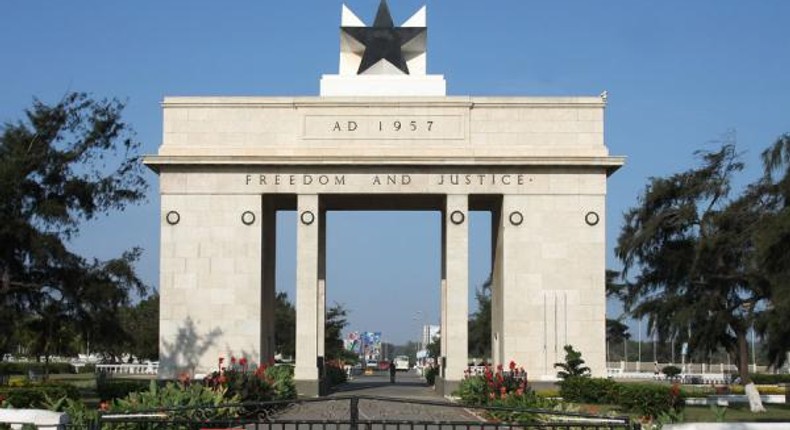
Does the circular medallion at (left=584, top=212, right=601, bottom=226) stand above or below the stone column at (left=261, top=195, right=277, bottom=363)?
above

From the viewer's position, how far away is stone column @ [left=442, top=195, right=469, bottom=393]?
42.5 meters

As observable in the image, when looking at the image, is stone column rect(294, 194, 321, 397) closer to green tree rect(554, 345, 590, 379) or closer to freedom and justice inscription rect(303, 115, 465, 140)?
freedom and justice inscription rect(303, 115, 465, 140)

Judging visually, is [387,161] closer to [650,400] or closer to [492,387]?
[492,387]

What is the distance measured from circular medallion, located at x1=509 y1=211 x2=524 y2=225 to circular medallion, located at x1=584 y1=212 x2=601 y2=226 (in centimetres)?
241

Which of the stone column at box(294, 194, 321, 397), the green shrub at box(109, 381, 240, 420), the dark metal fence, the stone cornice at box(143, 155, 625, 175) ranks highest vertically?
the stone cornice at box(143, 155, 625, 175)

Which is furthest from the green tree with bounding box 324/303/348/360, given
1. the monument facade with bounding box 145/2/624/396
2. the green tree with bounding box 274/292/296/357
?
the monument facade with bounding box 145/2/624/396

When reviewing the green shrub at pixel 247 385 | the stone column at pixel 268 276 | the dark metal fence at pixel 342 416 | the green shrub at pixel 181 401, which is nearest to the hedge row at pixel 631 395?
the dark metal fence at pixel 342 416

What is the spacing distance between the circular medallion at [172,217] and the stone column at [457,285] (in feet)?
32.9

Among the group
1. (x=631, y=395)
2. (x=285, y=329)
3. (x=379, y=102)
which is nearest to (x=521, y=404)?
(x=631, y=395)

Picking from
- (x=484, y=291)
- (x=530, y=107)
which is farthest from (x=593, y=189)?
(x=484, y=291)

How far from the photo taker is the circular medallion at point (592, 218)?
4275 centimetres

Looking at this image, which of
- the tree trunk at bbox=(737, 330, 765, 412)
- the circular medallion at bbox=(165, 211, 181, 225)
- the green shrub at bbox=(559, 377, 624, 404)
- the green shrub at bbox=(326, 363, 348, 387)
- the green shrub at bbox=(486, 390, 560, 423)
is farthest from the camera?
the green shrub at bbox=(326, 363, 348, 387)

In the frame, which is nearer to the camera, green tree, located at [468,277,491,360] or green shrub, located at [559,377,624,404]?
green shrub, located at [559,377,624,404]

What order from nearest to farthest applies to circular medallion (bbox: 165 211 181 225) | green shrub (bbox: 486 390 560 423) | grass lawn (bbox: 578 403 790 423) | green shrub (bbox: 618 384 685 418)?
green shrub (bbox: 486 390 560 423), grass lawn (bbox: 578 403 790 423), green shrub (bbox: 618 384 685 418), circular medallion (bbox: 165 211 181 225)
